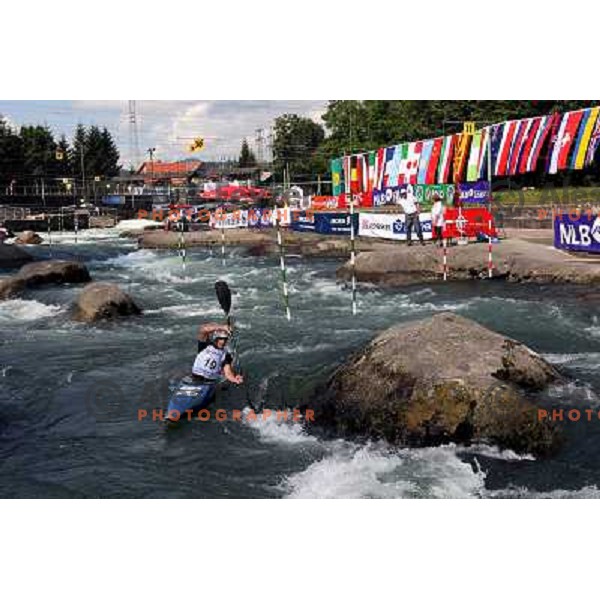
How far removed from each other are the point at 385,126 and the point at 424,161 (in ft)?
68.9

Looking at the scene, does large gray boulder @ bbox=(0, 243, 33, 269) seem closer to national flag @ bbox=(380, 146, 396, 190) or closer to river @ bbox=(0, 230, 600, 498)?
river @ bbox=(0, 230, 600, 498)

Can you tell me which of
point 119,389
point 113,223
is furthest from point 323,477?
point 113,223

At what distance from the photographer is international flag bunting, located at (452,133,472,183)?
22.4m

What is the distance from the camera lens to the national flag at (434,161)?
2398cm

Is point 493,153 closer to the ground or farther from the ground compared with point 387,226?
farther from the ground

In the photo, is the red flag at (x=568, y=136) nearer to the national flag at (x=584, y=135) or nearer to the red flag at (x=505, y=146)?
the national flag at (x=584, y=135)

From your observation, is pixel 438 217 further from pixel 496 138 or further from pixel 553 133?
pixel 553 133

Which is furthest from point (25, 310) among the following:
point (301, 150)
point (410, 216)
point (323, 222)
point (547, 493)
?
point (301, 150)

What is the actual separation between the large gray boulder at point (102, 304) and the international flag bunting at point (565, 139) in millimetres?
12621

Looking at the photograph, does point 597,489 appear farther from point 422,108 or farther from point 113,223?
point 113,223

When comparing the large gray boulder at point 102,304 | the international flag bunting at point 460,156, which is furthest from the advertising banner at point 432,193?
the large gray boulder at point 102,304

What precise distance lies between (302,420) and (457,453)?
2042mm

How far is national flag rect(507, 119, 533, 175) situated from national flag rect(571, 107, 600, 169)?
1779 millimetres

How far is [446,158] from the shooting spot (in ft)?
77.5
